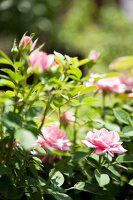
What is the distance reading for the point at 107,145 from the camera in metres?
1.01

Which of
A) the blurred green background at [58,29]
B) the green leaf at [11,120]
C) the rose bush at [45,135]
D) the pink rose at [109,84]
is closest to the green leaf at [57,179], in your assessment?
the rose bush at [45,135]

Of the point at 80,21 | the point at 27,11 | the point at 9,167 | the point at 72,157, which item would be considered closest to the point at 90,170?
the point at 72,157

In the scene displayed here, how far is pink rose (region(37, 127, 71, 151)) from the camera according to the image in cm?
108

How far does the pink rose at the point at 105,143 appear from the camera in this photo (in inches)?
39.9

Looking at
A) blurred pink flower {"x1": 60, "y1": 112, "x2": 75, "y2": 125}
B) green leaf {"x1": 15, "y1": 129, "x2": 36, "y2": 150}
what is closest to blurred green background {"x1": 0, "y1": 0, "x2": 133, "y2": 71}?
blurred pink flower {"x1": 60, "y1": 112, "x2": 75, "y2": 125}

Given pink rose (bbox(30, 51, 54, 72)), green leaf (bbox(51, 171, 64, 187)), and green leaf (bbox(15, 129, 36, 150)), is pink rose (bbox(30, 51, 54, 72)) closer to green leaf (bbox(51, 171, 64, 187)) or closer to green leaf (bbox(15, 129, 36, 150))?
green leaf (bbox(15, 129, 36, 150))

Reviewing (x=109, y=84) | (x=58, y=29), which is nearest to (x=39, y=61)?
(x=109, y=84)

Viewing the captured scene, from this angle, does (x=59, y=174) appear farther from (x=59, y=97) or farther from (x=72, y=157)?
(x=59, y=97)

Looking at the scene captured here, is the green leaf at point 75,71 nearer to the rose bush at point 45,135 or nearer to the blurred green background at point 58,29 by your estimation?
the rose bush at point 45,135

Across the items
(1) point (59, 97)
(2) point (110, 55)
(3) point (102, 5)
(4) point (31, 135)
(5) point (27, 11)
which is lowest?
(4) point (31, 135)

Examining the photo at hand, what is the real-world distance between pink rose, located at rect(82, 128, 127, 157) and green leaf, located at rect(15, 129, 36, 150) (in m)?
0.24

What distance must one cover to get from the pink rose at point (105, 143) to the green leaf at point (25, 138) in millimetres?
236

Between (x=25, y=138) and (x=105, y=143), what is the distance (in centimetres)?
26

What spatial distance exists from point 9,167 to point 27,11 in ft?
12.3
